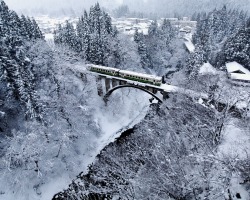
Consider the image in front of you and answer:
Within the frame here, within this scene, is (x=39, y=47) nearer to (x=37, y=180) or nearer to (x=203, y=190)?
(x=37, y=180)

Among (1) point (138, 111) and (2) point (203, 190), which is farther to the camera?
(1) point (138, 111)

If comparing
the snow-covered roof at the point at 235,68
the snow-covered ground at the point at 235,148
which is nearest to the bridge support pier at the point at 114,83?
the snow-covered ground at the point at 235,148

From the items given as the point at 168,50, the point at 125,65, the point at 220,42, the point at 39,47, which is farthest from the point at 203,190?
the point at 220,42

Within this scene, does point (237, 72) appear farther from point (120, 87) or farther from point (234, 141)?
point (234, 141)

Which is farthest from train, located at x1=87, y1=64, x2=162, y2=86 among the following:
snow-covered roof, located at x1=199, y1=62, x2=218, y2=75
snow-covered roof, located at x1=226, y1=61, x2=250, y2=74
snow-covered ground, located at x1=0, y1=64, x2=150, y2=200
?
snow-covered roof, located at x1=226, y1=61, x2=250, y2=74

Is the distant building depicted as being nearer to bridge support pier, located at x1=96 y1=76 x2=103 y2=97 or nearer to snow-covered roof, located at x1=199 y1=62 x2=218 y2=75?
snow-covered roof, located at x1=199 y1=62 x2=218 y2=75

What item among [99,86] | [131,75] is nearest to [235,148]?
[131,75]

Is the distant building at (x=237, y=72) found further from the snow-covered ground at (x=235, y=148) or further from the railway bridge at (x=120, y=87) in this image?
the snow-covered ground at (x=235, y=148)
